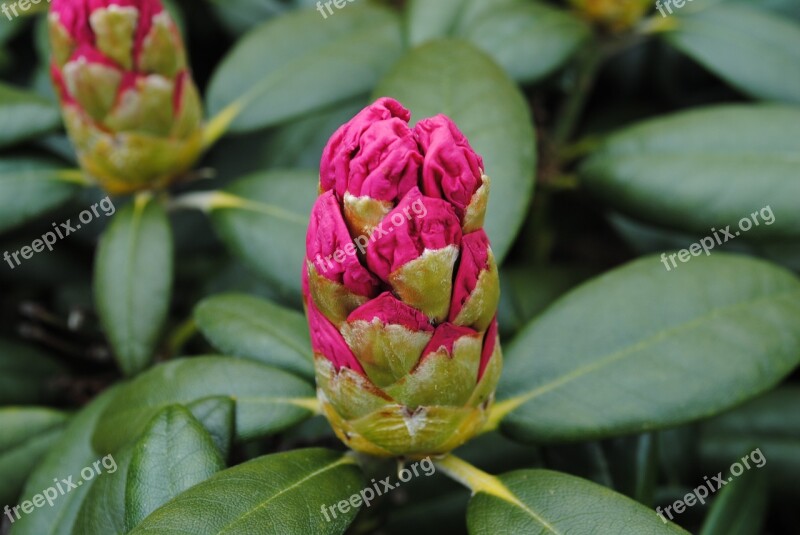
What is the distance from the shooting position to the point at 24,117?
1399mm

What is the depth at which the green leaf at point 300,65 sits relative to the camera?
4.72 ft

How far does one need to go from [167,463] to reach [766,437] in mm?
1006

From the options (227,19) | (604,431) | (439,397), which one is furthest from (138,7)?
(604,431)

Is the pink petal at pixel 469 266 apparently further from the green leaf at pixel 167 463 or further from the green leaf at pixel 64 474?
the green leaf at pixel 64 474

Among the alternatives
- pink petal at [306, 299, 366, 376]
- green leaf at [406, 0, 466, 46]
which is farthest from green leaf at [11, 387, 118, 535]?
green leaf at [406, 0, 466, 46]

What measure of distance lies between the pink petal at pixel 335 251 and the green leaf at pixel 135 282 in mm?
532

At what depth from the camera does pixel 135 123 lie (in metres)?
1.24

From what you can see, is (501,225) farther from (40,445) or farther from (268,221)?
(40,445)

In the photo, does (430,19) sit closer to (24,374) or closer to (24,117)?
(24,117)

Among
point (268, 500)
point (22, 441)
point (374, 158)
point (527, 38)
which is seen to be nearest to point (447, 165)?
point (374, 158)

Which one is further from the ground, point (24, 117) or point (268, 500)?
point (24, 117)

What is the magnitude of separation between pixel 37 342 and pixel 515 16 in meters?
1.11

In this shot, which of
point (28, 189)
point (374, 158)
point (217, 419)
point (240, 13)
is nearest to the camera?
point (374, 158)

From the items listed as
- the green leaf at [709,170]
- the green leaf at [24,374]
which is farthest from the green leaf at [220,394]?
the green leaf at [709,170]
